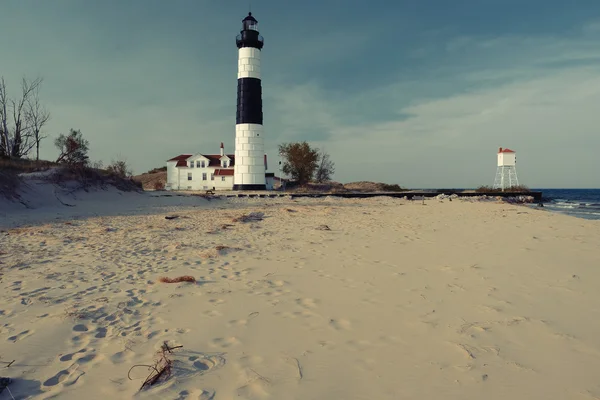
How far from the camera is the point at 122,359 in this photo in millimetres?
3566

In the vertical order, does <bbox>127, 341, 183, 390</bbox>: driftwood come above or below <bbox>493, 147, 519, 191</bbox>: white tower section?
below

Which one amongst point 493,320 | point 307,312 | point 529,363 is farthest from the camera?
point 307,312

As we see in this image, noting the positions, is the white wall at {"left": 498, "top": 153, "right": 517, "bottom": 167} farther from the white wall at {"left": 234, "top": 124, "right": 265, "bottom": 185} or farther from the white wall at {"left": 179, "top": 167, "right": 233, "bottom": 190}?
the white wall at {"left": 179, "top": 167, "right": 233, "bottom": 190}

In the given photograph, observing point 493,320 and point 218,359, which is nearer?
point 218,359

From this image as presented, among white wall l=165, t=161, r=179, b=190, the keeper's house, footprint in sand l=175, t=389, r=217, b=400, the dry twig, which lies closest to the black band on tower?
the keeper's house

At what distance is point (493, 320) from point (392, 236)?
661cm

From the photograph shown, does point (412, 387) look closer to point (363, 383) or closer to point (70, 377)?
point (363, 383)

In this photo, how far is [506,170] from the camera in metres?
50.1

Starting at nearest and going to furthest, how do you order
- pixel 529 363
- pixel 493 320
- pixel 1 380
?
1. pixel 1 380
2. pixel 529 363
3. pixel 493 320

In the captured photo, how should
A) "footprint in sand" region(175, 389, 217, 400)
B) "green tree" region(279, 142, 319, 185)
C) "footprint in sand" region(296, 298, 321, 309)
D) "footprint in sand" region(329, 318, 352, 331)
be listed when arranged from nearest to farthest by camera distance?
"footprint in sand" region(175, 389, 217, 400) → "footprint in sand" region(329, 318, 352, 331) → "footprint in sand" region(296, 298, 321, 309) → "green tree" region(279, 142, 319, 185)

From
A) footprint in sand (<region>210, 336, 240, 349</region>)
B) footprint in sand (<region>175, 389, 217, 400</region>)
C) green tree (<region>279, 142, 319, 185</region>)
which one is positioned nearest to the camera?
footprint in sand (<region>175, 389, 217, 400</region>)

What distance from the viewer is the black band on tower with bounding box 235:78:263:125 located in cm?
4184

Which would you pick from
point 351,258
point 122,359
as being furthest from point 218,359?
point 351,258

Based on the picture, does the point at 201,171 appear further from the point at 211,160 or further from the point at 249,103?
the point at 249,103
